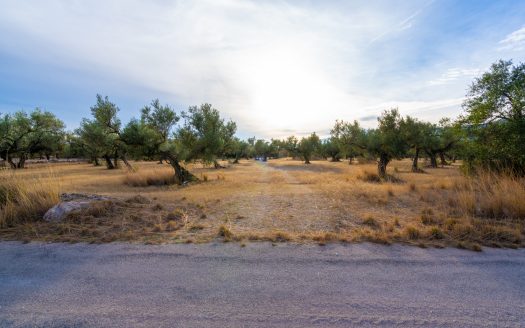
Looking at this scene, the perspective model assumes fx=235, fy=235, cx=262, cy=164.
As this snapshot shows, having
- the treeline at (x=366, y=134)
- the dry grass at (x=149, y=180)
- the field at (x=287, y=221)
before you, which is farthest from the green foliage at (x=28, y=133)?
the field at (x=287, y=221)

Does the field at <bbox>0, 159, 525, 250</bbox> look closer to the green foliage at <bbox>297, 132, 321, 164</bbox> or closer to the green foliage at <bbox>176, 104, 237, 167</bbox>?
the green foliage at <bbox>176, 104, 237, 167</bbox>

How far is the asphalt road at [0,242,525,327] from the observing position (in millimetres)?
2500

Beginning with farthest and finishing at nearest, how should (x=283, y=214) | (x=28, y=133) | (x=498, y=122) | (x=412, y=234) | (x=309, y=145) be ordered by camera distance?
(x=309, y=145) < (x=28, y=133) < (x=498, y=122) < (x=283, y=214) < (x=412, y=234)

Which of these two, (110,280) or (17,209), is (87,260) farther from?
(17,209)

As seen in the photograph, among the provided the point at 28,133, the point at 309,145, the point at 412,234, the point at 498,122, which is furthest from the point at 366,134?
the point at 28,133

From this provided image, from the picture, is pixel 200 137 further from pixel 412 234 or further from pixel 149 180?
pixel 412 234

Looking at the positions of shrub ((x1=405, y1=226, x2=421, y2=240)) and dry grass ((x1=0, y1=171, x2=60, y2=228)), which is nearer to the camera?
shrub ((x1=405, y1=226, x2=421, y2=240))

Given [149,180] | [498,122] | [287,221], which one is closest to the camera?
[287,221]

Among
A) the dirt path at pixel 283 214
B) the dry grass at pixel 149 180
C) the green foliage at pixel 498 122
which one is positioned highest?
the green foliage at pixel 498 122

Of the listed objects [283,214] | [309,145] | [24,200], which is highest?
[309,145]

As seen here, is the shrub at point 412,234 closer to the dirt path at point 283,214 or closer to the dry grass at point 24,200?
the dirt path at point 283,214

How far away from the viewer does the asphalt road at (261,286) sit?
8.20 feet

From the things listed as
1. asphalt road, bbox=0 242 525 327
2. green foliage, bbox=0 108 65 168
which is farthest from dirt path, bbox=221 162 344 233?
green foliage, bbox=0 108 65 168

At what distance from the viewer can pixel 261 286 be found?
3100 millimetres
